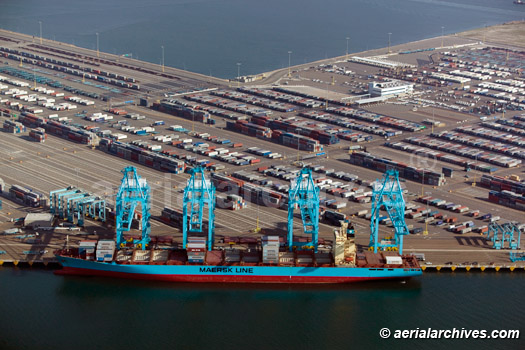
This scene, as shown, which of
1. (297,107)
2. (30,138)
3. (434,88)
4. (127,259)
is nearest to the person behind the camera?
(127,259)

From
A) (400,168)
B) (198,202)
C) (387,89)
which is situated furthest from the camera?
(387,89)

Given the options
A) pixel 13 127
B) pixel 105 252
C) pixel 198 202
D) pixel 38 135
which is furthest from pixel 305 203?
pixel 13 127

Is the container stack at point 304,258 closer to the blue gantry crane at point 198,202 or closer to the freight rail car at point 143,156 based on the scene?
the blue gantry crane at point 198,202

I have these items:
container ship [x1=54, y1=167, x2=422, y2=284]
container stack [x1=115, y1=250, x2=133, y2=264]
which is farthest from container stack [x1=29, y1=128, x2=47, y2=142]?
container stack [x1=115, y1=250, x2=133, y2=264]

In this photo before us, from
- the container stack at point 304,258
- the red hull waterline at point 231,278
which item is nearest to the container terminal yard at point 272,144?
the container stack at point 304,258

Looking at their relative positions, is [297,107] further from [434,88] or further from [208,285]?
[208,285]

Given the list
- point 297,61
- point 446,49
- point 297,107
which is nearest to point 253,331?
point 297,107

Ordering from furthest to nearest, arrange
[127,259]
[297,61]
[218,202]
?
1. [297,61]
2. [218,202]
3. [127,259]

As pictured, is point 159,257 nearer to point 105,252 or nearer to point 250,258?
point 105,252
